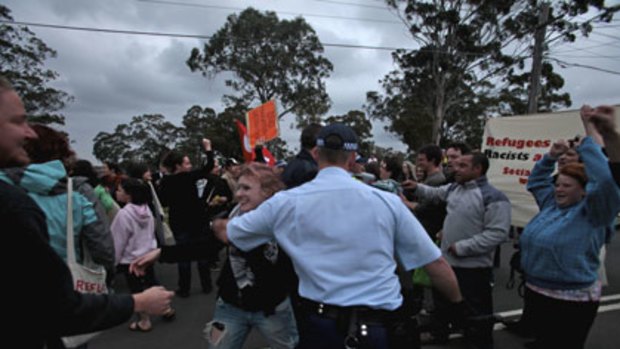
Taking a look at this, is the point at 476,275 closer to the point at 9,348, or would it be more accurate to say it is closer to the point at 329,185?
the point at 329,185

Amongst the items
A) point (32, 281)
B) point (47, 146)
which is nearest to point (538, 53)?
point (47, 146)

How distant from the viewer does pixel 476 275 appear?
9.91 ft

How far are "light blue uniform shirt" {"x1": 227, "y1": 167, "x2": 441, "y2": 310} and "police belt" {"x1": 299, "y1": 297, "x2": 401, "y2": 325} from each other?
0.02 meters

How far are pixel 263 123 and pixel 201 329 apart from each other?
540cm

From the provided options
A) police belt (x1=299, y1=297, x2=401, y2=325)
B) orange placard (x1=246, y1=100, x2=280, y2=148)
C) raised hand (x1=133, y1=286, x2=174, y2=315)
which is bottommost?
police belt (x1=299, y1=297, x2=401, y2=325)

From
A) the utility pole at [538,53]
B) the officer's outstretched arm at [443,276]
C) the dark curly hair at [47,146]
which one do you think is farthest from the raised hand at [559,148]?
the utility pole at [538,53]

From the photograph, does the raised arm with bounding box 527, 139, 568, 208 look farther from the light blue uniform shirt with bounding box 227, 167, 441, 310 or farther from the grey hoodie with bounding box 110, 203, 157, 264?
the grey hoodie with bounding box 110, 203, 157, 264

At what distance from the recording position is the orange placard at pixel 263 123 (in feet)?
26.8

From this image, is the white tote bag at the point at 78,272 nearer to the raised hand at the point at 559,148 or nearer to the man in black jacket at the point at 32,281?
the man in black jacket at the point at 32,281

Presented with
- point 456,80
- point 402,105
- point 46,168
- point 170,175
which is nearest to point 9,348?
point 46,168

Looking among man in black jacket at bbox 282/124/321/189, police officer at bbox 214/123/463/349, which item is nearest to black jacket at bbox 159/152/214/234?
man in black jacket at bbox 282/124/321/189

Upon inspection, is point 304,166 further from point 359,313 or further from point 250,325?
point 359,313

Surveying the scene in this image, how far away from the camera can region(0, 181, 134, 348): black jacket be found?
0.95 meters

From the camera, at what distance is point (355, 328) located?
1564 mm
